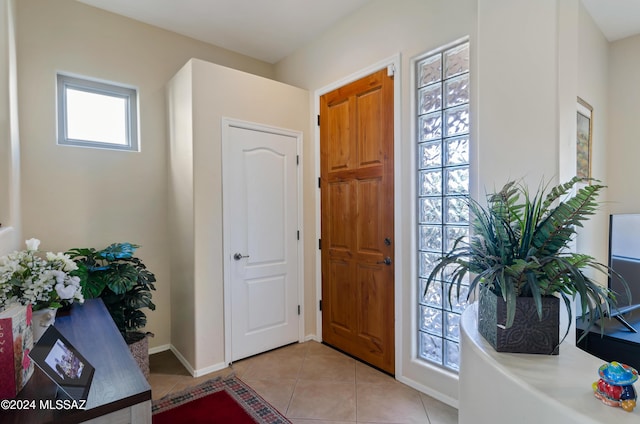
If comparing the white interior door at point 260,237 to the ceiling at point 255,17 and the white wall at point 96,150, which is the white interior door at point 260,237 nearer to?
the white wall at point 96,150

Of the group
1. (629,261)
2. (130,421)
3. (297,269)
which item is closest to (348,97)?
(297,269)

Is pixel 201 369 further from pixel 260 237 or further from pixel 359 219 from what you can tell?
pixel 359 219

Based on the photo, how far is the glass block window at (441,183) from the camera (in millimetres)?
2127

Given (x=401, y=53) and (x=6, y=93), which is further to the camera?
(x=401, y=53)

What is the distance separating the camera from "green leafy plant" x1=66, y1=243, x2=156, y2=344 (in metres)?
2.22

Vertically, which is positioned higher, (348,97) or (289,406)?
(348,97)

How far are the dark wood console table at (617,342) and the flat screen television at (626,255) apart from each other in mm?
49

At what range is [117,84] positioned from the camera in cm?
284

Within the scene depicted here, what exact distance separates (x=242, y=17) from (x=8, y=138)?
200cm

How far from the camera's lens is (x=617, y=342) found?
2031 millimetres

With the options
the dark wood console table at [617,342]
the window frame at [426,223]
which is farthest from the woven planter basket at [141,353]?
the dark wood console table at [617,342]

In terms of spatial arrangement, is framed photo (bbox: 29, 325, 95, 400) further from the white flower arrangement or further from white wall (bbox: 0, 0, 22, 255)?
white wall (bbox: 0, 0, 22, 255)

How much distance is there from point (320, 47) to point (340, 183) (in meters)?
1.39

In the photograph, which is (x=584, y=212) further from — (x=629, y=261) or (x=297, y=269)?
(x=297, y=269)
